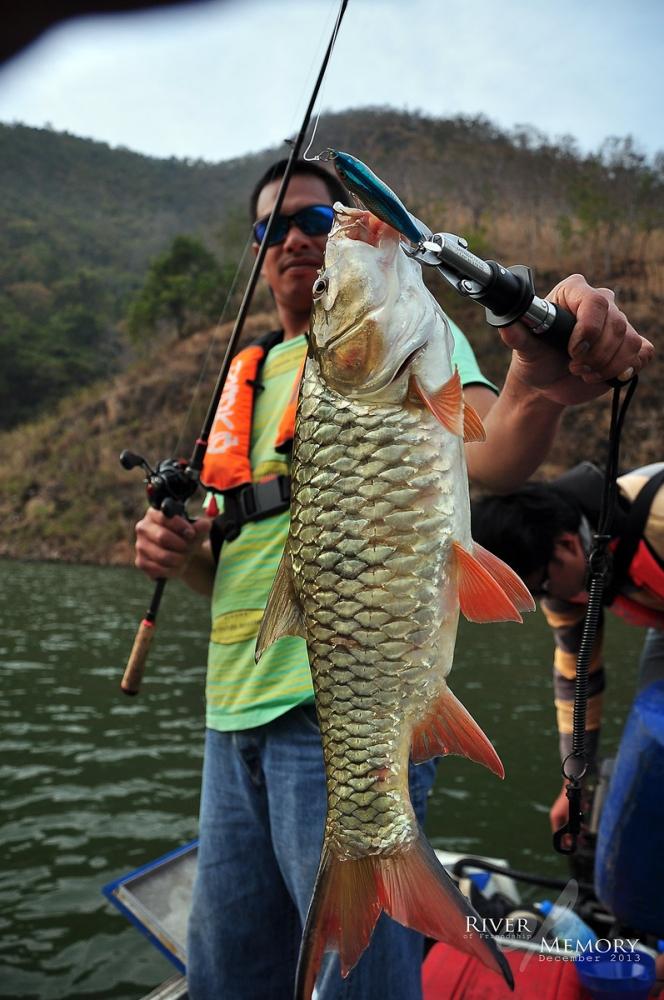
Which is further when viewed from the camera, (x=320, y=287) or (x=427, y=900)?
(x=320, y=287)

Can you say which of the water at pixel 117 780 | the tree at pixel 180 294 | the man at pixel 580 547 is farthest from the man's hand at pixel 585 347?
the tree at pixel 180 294

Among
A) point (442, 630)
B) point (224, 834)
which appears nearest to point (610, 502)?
point (442, 630)

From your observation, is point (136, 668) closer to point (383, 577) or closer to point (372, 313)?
point (383, 577)

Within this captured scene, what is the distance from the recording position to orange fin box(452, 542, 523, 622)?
130cm

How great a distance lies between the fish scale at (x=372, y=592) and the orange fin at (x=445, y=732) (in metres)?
0.03

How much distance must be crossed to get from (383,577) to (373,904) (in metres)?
0.57

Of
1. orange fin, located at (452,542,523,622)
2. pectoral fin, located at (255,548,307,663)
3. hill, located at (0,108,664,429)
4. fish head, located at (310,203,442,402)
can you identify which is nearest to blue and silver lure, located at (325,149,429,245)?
fish head, located at (310,203,442,402)

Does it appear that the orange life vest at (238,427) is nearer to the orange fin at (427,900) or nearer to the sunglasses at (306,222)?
the sunglasses at (306,222)

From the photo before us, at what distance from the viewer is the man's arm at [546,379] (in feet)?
4.59

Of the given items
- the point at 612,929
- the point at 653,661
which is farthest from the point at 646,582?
the point at 612,929

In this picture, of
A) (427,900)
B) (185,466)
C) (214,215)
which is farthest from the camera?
(214,215)

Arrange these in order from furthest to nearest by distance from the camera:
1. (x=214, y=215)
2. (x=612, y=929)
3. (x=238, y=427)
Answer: (x=214, y=215) < (x=612, y=929) < (x=238, y=427)

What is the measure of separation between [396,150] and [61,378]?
164 feet

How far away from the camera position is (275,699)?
2051 millimetres
